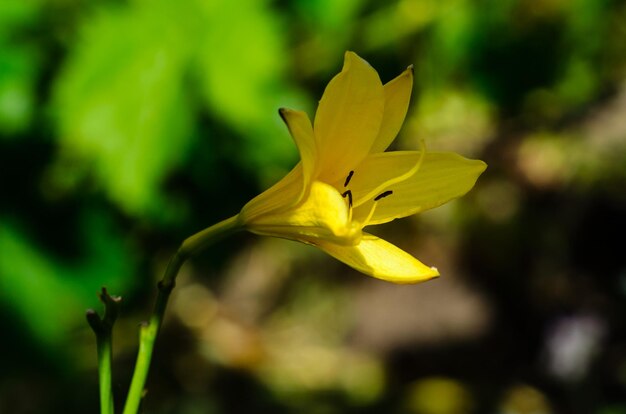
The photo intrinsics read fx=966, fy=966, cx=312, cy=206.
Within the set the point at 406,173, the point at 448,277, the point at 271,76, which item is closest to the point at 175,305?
the point at 448,277

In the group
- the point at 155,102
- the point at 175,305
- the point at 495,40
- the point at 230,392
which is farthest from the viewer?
the point at 175,305

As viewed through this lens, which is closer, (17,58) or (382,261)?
(382,261)

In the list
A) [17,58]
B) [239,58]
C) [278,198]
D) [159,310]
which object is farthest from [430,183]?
[17,58]

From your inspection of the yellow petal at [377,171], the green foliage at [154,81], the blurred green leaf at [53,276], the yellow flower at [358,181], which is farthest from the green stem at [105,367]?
the blurred green leaf at [53,276]

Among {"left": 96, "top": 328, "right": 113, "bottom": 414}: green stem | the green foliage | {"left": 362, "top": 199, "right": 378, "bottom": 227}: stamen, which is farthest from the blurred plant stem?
the green foliage

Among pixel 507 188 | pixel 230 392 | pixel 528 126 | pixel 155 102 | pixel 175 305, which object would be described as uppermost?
pixel 155 102

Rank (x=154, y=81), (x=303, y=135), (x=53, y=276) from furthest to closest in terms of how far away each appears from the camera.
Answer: (x=53, y=276)
(x=154, y=81)
(x=303, y=135)

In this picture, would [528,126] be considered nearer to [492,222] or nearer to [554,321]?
[492,222]

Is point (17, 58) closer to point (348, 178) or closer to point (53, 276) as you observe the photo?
point (53, 276)
